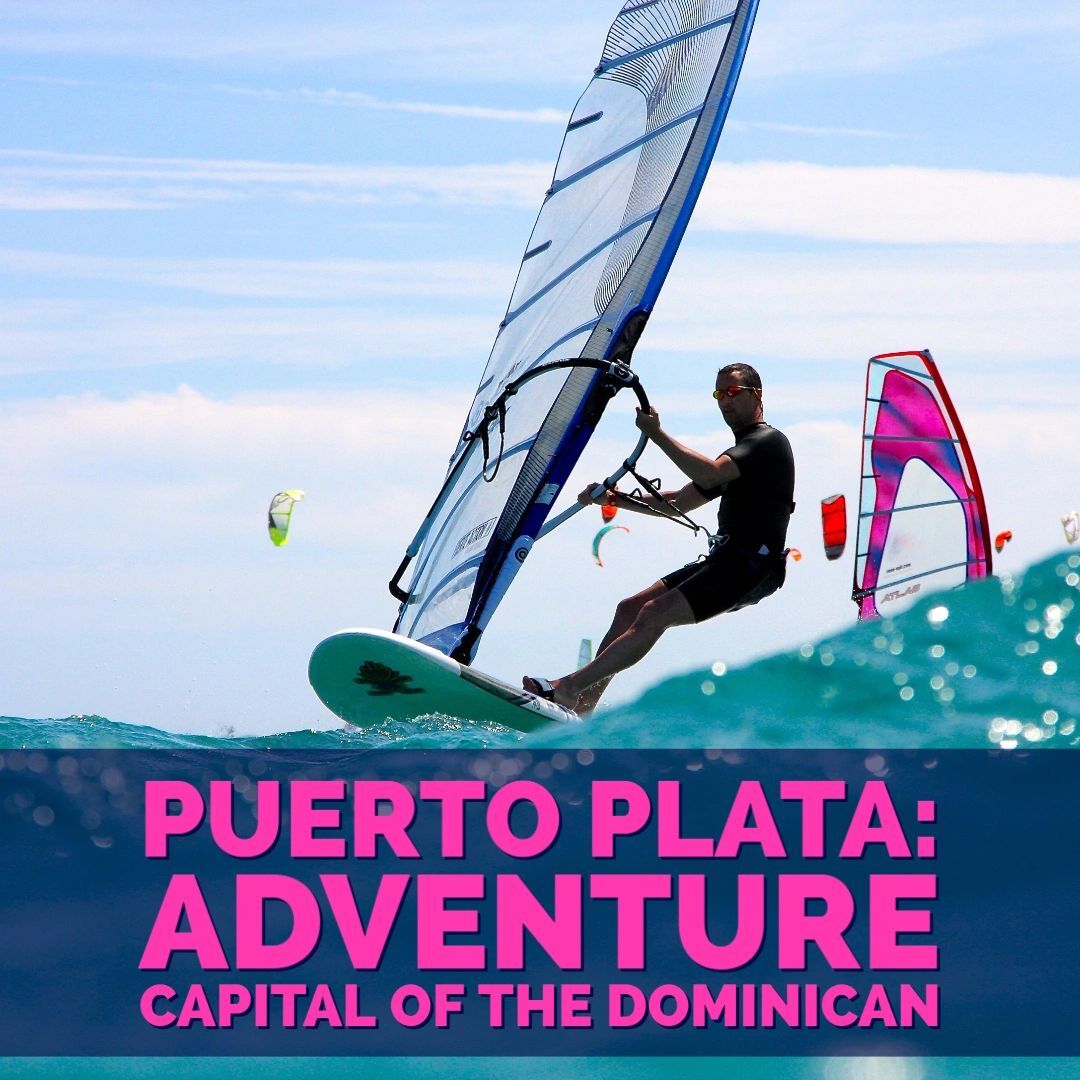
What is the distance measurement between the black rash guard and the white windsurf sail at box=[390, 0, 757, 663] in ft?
2.60

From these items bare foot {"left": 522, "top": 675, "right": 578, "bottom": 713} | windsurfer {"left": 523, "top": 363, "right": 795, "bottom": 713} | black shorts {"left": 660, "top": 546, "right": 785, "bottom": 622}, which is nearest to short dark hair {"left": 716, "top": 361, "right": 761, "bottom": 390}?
windsurfer {"left": 523, "top": 363, "right": 795, "bottom": 713}

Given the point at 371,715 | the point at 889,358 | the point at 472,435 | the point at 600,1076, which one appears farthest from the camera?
the point at 889,358

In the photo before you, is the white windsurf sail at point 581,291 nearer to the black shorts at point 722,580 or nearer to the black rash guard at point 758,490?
the black rash guard at point 758,490

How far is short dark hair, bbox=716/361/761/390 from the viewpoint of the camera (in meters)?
6.58

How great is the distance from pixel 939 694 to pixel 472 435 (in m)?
2.82

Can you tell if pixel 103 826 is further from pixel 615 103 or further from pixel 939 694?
pixel 615 103

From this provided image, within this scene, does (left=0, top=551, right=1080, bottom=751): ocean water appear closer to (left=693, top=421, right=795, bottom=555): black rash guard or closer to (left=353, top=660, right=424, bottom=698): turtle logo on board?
(left=353, top=660, right=424, bottom=698): turtle logo on board

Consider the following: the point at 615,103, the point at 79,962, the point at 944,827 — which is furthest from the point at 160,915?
the point at 615,103

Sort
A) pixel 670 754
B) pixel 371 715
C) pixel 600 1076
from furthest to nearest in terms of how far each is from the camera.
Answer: pixel 371 715, pixel 670 754, pixel 600 1076

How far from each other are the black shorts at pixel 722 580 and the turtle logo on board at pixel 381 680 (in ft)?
4.05

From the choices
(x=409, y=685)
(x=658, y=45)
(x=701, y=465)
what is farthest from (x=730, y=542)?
(x=658, y=45)

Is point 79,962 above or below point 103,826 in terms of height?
below

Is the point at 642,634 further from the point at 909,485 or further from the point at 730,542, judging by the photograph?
the point at 909,485

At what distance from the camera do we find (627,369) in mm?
7062
